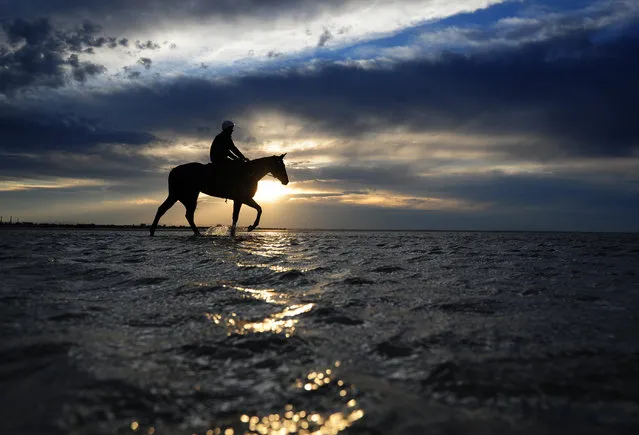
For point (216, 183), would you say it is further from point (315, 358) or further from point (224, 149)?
point (315, 358)

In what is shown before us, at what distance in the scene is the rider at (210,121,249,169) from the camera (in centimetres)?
1736

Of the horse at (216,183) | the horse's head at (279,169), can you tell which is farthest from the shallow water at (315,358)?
the horse's head at (279,169)

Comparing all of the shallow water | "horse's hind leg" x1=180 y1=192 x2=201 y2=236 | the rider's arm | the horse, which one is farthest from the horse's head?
the shallow water

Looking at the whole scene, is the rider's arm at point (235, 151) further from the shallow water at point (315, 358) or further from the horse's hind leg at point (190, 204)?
the shallow water at point (315, 358)

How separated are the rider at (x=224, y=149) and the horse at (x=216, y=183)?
1.08ft

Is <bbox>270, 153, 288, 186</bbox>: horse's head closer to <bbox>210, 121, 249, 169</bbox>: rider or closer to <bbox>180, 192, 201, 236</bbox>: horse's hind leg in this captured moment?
<bbox>210, 121, 249, 169</bbox>: rider

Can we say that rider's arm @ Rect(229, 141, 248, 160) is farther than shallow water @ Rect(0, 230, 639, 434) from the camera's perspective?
Yes

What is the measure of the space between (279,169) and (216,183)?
294cm

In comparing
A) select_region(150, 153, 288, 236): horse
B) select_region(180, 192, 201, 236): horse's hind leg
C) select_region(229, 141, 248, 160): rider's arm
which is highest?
select_region(229, 141, 248, 160): rider's arm

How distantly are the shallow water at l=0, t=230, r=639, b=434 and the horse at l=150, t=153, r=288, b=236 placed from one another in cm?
1238

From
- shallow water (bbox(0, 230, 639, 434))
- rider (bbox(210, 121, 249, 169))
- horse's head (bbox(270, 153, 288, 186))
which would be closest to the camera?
shallow water (bbox(0, 230, 639, 434))

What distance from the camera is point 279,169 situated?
1928 cm

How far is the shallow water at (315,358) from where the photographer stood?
190 centimetres

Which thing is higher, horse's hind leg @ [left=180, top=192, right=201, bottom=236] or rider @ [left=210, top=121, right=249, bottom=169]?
rider @ [left=210, top=121, right=249, bottom=169]
